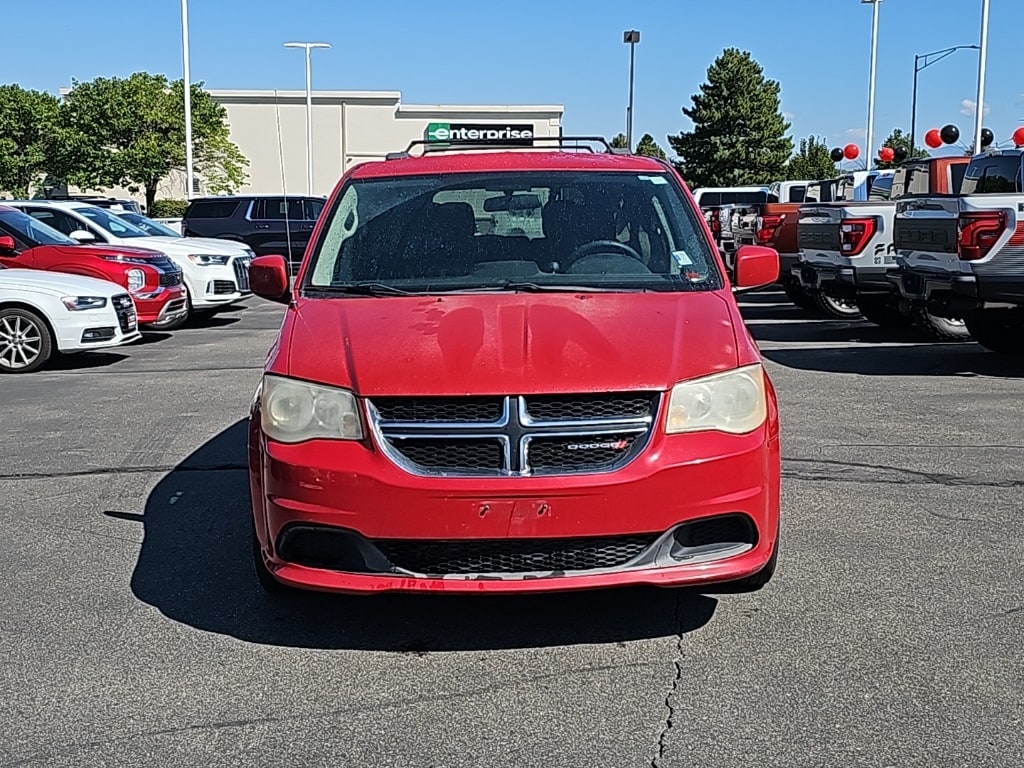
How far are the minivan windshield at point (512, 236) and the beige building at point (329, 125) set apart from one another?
52.6 meters

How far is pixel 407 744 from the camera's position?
3.49 meters

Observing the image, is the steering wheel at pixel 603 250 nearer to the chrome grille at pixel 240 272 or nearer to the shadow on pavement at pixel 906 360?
the shadow on pavement at pixel 906 360

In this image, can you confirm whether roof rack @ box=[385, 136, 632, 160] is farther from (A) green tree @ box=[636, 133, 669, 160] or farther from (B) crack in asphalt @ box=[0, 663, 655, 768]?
(A) green tree @ box=[636, 133, 669, 160]

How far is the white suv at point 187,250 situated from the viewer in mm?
15727

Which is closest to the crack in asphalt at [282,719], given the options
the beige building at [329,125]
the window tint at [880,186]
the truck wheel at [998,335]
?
the truck wheel at [998,335]

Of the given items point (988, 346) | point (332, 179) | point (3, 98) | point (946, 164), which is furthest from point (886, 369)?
point (332, 179)

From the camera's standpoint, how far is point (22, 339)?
452 inches

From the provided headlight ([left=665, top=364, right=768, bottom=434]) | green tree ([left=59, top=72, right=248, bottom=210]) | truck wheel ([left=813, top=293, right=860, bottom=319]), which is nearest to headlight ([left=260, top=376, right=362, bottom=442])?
headlight ([left=665, top=364, right=768, bottom=434])

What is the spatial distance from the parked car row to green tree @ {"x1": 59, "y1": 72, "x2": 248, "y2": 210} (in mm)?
29830

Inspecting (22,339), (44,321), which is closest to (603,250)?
(44,321)

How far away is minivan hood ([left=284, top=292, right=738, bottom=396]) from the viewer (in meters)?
3.99

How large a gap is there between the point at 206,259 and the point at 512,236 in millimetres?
11448

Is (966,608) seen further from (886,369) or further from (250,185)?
(250,185)

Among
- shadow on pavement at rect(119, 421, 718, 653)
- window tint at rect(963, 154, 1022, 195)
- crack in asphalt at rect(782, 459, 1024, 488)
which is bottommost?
shadow on pavement at rect(119, 421, 718, 653)
